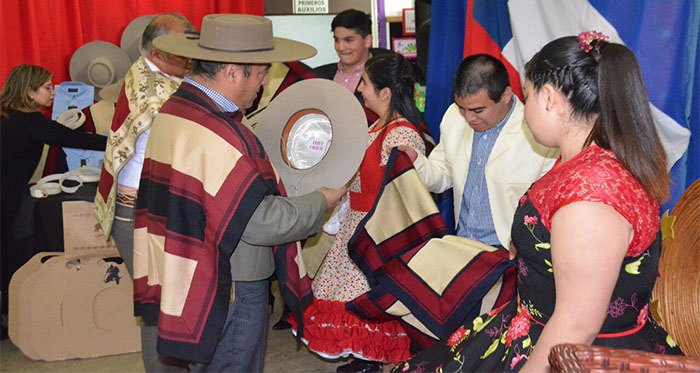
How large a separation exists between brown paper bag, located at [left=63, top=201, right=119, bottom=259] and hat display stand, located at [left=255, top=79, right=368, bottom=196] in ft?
5.87

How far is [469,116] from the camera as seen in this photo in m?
2.50

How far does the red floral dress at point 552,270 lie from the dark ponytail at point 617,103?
0.03 m

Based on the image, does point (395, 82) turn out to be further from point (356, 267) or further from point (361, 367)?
point (361, 367)

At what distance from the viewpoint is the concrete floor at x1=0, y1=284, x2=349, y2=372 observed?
134 inches

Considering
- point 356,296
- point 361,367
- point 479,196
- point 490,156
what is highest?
point 490,156

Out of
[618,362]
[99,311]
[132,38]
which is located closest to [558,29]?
[618,362]

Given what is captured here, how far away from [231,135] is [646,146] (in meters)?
1.01

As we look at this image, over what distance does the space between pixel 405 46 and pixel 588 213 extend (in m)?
4.91

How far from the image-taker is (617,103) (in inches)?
52.6

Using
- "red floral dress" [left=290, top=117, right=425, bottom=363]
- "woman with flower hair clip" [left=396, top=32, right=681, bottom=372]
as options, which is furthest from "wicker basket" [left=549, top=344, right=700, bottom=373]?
"red floral dress" [left=290, top=117, right=425, bottom=363]

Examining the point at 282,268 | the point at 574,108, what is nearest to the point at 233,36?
the point at 282,268

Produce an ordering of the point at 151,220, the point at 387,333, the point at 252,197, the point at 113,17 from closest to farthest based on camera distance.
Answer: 1. the point at 252,197
2. the point at 151,220
3. the point at 387,333
4. the point at 113,17

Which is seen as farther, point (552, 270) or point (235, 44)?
point (235, 44)

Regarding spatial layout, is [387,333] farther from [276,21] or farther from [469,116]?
[276,21]
